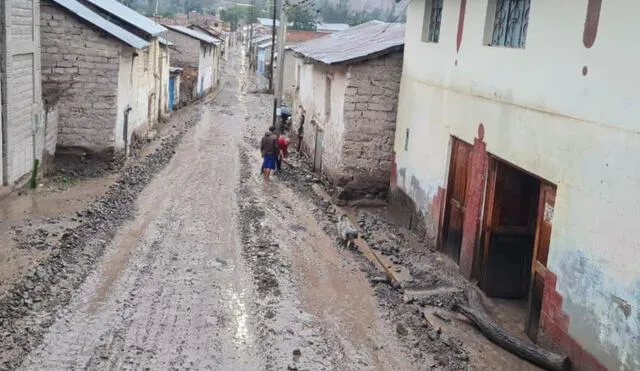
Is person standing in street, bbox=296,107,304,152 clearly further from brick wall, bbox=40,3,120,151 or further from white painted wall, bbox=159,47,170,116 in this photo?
brick wall, bbox=40,3,120,151

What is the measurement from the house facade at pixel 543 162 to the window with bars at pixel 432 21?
0.18ft

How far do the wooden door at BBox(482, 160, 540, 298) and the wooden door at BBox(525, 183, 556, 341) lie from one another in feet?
4.70

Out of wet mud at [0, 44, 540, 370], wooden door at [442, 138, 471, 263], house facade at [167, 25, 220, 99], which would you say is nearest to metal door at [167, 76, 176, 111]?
house facade at [167, 25, 220, 99]

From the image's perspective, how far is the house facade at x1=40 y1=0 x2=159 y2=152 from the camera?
16.2 m

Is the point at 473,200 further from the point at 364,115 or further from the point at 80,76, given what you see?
the point at 80,76

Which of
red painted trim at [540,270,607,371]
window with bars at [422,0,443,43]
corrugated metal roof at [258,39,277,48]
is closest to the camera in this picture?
red painted trim at [540,270,607,371]

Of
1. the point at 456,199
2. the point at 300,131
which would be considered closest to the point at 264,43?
the point at 300,131

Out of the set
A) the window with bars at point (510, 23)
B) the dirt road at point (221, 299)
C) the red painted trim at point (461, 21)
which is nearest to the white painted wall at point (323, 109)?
the dirt road at point (221, 299)

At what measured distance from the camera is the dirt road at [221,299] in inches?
299

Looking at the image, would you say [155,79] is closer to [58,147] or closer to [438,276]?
[58,147]

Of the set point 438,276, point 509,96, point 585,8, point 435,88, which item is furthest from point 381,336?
point 435,88

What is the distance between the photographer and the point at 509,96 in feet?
31.2

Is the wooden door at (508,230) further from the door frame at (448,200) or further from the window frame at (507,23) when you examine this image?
the window frame at (507,23)

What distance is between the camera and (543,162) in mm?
8398
